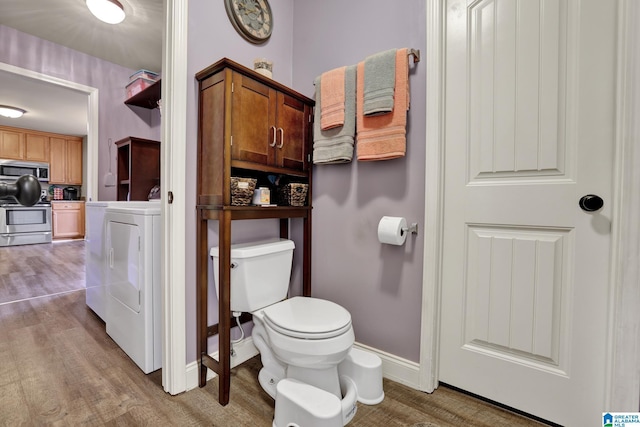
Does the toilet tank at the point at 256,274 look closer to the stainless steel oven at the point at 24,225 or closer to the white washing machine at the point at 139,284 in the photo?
the white washing machine at the point at 139,284

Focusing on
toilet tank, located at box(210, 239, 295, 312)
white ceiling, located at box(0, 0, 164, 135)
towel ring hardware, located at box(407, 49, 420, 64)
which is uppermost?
white ceiling, located at box(0, 0, 164, 135)

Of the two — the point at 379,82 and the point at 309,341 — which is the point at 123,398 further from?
the point at 379,82

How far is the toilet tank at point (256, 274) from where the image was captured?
1.39m

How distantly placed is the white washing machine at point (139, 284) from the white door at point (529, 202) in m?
1.48

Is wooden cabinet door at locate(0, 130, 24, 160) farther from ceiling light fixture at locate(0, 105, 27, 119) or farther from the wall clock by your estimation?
the wall clock

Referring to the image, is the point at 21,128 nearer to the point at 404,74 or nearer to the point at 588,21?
the point at 404,74

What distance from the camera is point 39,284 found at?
3.01 metres

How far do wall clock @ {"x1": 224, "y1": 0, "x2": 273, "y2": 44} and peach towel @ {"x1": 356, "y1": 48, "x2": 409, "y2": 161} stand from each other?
2.17 ft

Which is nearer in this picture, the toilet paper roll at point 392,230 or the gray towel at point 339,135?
the toilet paper roll at point 392,230

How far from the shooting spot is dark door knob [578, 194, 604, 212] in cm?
105

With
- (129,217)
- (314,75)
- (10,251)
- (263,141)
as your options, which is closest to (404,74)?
(314,75)

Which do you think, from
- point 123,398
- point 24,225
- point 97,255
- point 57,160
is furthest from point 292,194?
point 57,160

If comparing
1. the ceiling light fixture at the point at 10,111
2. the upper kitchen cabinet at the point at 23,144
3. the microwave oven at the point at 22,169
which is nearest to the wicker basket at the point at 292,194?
the microwave oven at the point at 22,169

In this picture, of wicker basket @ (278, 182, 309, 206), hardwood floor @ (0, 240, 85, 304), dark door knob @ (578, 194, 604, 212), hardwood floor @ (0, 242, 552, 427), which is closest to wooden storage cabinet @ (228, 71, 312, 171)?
wicker basket @ (278, 182, 309, 206)
